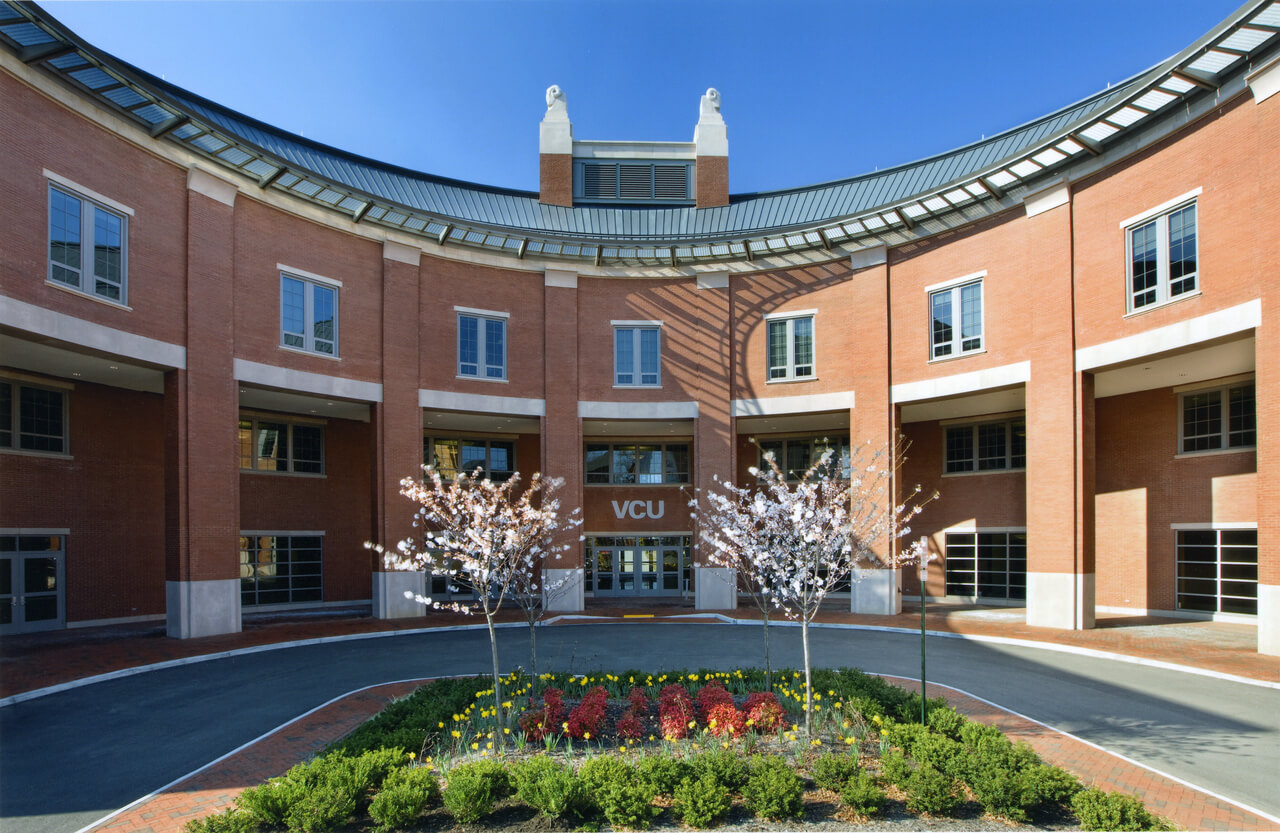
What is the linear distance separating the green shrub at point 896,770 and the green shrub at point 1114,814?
1540 millimetres

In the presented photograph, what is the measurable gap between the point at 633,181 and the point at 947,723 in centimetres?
2546

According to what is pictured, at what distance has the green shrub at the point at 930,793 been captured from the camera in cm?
741

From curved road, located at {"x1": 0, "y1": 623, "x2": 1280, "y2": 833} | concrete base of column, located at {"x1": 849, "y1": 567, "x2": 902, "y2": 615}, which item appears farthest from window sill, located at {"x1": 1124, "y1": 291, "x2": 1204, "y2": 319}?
concrete base of column, located at {"x1": 849, "y1": 567, "x2": 902, "y2": 615}

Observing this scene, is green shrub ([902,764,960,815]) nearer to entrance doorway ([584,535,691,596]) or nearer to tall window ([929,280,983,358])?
tall window ([929,280,983,358])

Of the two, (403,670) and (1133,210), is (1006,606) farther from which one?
(403,670)

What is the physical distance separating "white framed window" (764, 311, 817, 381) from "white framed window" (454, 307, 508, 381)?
9.00 meters

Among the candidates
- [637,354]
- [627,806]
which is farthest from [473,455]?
[627,806]

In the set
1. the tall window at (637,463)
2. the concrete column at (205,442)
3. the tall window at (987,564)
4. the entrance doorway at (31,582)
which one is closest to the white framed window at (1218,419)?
the tall window at (987,564)

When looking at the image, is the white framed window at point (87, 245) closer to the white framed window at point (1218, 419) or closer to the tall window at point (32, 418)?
the tall window at point (32, 418)

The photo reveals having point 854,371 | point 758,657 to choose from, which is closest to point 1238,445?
point 854,371

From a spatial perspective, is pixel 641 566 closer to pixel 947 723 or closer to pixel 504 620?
pixel 504 620

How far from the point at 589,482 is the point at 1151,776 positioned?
72.4ft

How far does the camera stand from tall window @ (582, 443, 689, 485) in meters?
29.4

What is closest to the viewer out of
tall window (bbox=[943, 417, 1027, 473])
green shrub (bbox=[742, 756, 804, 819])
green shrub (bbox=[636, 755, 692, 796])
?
green shrub (bbox=[742, 756, 804, 819])
